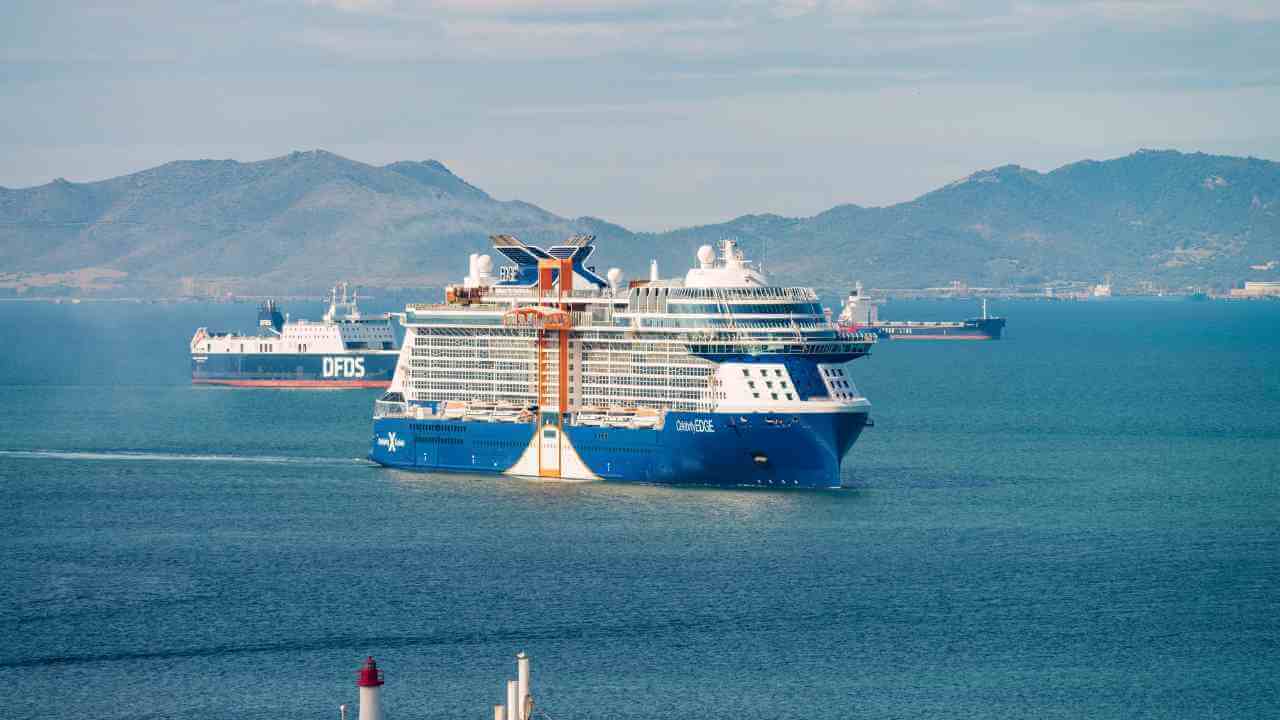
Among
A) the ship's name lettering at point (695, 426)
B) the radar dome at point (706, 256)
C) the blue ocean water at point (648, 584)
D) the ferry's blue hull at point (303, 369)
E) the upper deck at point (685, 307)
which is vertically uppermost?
the radar dome at point (706, 256)

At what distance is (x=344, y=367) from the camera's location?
394ft

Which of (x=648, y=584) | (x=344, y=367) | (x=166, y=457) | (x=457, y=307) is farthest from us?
(x=344, y=367)

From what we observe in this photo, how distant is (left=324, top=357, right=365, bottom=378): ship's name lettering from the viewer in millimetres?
119812

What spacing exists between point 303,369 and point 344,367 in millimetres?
2423

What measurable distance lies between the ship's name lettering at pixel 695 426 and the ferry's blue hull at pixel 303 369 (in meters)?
56.4

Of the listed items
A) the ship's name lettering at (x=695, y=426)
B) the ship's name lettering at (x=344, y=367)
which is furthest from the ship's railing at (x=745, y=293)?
the ship's name lettering at (x=344, y=367)

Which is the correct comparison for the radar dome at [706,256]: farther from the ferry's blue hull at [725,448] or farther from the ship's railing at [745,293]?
the ferry's blue hull at [725,448]

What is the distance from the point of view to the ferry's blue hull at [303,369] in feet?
393

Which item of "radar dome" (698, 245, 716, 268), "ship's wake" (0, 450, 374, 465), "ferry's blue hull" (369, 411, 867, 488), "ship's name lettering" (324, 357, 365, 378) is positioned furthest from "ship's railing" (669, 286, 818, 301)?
"ship's name lettering" (324, 357, 365, 378)

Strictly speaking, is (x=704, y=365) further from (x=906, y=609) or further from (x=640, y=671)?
(x=640, y=671)

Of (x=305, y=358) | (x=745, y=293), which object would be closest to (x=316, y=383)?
(x=305, y=358)

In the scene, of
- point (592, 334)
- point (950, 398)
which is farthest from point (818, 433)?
point (950, 398)

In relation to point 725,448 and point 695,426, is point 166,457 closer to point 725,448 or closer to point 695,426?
point 695,426

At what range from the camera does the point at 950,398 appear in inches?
4387
